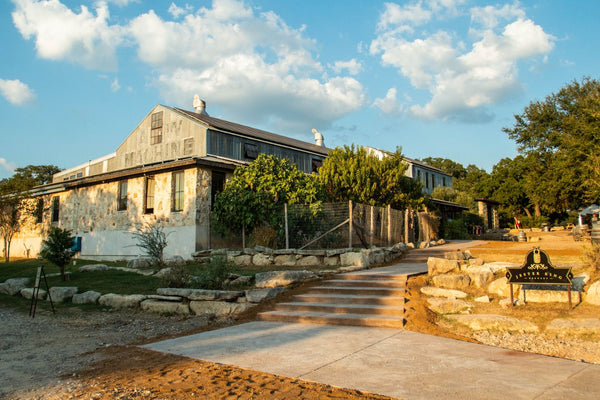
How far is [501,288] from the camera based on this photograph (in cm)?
766

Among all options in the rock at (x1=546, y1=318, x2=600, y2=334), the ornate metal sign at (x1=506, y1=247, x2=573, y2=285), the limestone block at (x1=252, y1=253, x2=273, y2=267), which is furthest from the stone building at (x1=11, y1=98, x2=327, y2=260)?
the rock at (x1=546, y1=318, x2=600, y2=334)

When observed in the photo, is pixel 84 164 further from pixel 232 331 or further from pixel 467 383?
pixel 467 383

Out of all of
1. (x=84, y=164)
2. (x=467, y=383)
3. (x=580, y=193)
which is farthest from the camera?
(x=84, y=164)

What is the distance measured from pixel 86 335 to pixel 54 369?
209 centimetres

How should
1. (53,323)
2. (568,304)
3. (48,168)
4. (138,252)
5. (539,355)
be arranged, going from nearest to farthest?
(539,355)
(568,304)
(53,323)
(138,252)
(48,168)

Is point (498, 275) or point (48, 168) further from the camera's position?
point (48, 168)

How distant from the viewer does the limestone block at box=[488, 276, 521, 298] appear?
7496mm

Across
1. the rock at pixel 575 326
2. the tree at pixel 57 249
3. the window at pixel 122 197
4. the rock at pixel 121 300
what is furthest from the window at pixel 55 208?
the rock at pixel 575 326

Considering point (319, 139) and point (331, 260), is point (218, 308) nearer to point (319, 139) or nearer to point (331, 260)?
point (331, 260)

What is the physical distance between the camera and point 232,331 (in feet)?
22.4

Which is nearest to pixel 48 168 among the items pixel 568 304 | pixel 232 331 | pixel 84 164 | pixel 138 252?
pixel 84 164

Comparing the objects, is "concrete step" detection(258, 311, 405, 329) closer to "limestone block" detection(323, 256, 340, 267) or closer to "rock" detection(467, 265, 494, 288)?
"rock" detection(467, 265, 494, 288)

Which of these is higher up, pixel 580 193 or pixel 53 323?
pixel 580 193

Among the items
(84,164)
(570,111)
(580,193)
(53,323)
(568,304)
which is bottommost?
(53,323)
